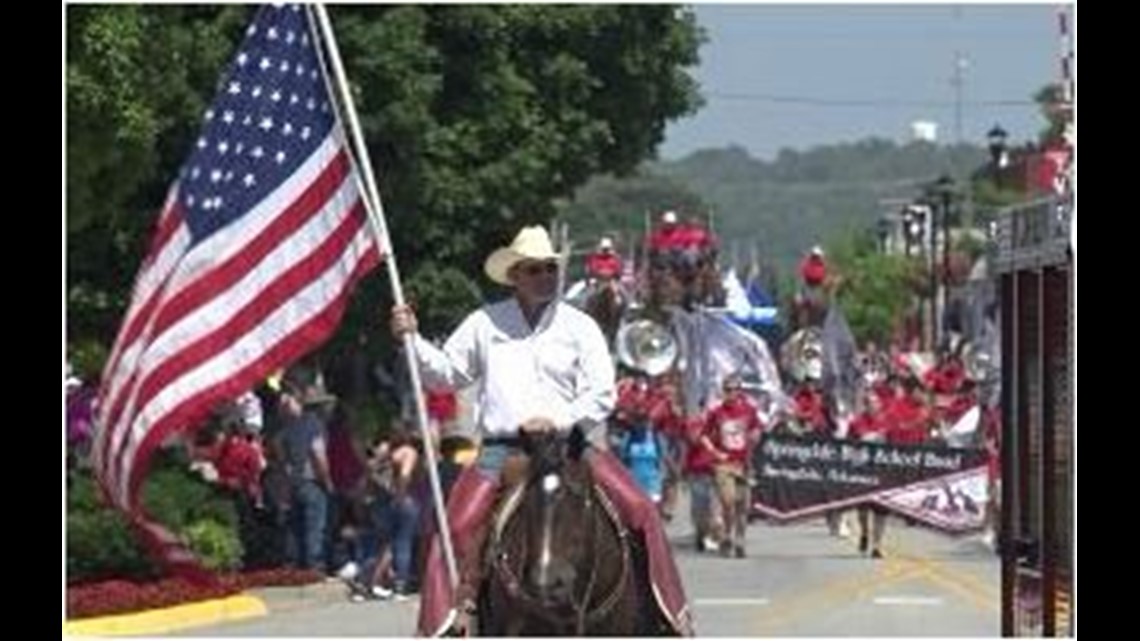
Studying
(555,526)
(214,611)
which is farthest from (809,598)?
(555,526)

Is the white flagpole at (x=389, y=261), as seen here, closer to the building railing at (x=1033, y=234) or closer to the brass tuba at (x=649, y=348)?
the building railing at (x=1033, y=234)

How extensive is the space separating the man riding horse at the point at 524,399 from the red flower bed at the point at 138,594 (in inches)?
372

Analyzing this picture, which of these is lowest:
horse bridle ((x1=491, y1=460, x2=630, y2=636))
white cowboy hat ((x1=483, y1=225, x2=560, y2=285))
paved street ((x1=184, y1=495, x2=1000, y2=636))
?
paved street ((x1=184, y1=495, x2=1000, y2=636))

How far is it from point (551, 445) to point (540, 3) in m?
29.2

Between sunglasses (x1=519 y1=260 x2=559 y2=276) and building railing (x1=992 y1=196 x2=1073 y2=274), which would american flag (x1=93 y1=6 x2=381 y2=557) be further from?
building railing (x1=992 y1=196 x2=1073 y2=274)

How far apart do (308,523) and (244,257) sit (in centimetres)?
1427

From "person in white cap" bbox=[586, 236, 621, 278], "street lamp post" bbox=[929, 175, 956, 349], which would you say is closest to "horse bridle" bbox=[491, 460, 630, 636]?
"person in white cap" bbox=[586, 236, 621, 278]

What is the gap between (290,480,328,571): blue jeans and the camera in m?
27.1

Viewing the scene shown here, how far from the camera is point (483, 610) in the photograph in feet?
43.2

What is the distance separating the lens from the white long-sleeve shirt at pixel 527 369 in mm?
13445

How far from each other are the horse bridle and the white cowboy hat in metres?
1.07

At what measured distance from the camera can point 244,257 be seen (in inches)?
516

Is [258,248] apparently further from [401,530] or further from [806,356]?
[806,356]
